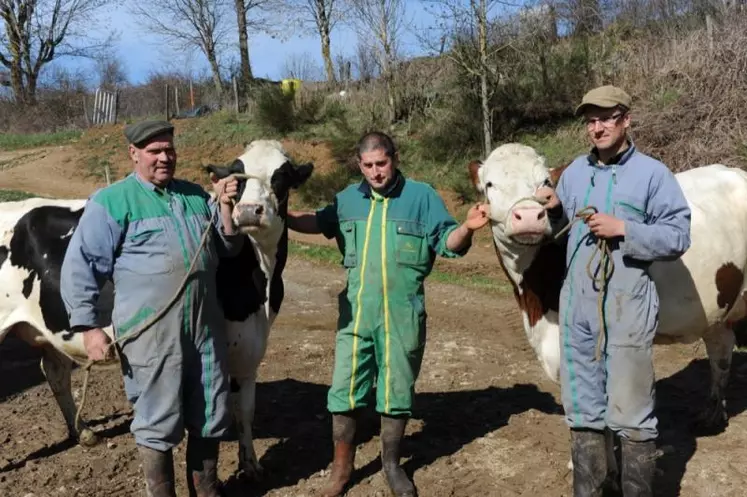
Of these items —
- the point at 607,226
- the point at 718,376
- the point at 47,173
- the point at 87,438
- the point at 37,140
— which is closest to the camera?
the point at 607,226

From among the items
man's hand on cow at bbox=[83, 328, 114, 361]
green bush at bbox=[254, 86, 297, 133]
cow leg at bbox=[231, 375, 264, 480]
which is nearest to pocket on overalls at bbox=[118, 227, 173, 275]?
man's hand on cow at bbox=[83, 328, 114, 361]

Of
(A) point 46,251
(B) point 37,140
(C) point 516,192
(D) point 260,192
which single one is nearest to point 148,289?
(D) point 260,192

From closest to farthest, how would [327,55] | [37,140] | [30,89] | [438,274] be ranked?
[438,274], [37,140], [327,55], [30,89]

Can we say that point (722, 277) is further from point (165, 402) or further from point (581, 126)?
point (581, 126)

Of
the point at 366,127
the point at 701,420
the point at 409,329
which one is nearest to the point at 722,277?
the point at 701,420

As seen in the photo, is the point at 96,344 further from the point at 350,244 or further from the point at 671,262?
the point at 671,262

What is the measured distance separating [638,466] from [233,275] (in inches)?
102

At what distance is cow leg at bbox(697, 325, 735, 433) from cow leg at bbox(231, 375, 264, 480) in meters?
3.36

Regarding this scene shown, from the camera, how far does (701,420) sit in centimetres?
525

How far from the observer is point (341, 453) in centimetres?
425

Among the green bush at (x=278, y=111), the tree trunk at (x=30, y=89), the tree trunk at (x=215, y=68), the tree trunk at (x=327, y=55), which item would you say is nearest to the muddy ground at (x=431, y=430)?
the green bush at (x=278, y=111)

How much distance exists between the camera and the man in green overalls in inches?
158

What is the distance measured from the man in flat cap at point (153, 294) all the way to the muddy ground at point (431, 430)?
1.13 metres

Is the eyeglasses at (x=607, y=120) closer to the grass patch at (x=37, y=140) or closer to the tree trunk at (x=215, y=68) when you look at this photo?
the grass patch at (x=37, y=140)
